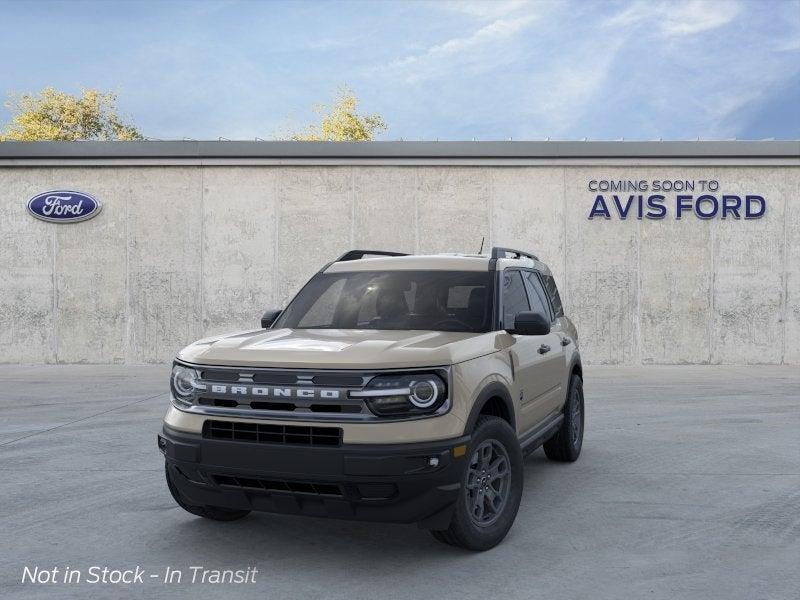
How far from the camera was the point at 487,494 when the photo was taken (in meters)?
4.32

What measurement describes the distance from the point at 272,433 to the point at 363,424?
496mm

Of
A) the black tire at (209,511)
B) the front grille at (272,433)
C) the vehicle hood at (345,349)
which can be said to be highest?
the vehicle hood at (345,349)

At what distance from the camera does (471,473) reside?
417 cm

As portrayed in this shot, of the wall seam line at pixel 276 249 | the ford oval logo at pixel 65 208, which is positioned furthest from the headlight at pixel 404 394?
the ford oval logo at pixel 65 208

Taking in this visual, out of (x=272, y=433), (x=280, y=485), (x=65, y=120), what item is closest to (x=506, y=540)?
(x=280, y=485)

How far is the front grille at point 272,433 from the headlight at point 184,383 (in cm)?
26

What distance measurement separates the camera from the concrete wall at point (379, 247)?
52.2 ft

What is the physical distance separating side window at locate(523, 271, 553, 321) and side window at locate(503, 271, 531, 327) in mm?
170

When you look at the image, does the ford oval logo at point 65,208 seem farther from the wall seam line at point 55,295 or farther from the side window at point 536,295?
the side window at point 536,295

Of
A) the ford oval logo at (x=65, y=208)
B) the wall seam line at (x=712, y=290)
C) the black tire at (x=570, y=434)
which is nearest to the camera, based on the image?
the black tire at (x=570, y=434)

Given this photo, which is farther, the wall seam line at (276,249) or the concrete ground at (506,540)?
the wall seam line at (276,249)

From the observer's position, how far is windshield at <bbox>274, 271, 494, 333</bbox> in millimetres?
4902

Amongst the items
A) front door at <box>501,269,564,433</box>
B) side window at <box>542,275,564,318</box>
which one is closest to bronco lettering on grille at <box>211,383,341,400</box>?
front door at <box>501,269,564,433</box>

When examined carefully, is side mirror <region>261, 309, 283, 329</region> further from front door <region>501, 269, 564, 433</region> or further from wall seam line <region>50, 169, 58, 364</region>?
wall seam line <region>50, 169, 58, 364</region>
